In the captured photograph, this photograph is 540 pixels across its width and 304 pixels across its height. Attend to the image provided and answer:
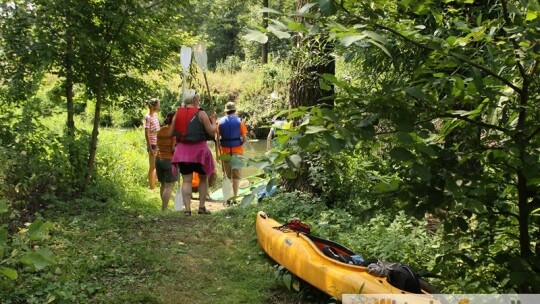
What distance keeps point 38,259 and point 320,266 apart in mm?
2325

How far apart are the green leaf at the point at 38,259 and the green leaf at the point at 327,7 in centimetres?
119

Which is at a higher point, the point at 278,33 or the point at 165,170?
the point at 278,33

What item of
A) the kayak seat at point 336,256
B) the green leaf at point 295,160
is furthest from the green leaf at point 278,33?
the kayak seat at point 336,256

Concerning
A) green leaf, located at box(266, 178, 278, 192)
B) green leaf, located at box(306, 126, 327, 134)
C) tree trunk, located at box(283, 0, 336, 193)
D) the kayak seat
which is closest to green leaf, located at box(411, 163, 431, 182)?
green leaf, located at box(306, 126, 327, 134)

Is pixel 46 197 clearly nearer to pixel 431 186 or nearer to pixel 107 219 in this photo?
pixel 107 219

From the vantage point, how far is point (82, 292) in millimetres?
3416

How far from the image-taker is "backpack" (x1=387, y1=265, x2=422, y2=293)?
314cm

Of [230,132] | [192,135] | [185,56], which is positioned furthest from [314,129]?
[185,56]

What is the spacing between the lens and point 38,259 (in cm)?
167

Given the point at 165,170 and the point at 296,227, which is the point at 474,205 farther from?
the point at 165,170

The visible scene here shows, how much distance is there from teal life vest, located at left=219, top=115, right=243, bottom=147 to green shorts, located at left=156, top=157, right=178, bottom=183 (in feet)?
2.99

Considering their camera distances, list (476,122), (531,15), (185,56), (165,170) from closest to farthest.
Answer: (531,15) < (476,122) < (165,170) < (185,56)

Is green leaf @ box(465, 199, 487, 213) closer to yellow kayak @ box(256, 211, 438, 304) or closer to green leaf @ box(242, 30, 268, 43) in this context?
green leaf @ box(242, 30, 268, 43)

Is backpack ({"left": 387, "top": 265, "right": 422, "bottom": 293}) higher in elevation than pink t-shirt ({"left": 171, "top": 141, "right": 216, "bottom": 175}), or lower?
lower
